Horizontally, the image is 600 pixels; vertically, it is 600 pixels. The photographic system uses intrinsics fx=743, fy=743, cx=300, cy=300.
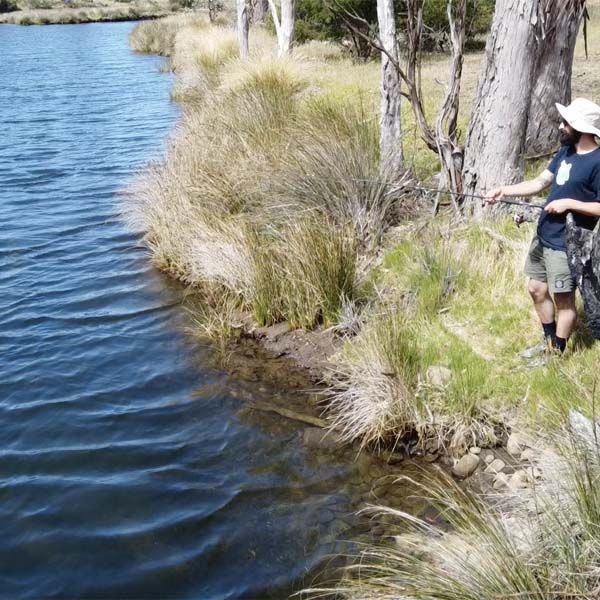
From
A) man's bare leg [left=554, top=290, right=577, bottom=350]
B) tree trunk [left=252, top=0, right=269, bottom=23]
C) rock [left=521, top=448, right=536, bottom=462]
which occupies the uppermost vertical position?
tree trunk [left=252, top=0, right=269, bottom=23]

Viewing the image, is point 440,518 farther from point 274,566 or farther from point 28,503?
point 28,503

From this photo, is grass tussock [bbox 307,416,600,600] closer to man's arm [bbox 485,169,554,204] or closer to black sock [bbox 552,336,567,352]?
black sock [bbox 552,336,567,352]

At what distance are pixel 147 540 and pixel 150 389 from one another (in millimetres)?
2037

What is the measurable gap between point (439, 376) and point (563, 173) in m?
1.63

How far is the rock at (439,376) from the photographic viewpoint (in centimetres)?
527

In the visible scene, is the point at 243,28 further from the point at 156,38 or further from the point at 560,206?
the point at 156,38

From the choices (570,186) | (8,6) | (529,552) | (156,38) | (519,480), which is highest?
(8,6)

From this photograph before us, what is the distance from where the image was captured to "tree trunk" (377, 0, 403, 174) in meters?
7.98

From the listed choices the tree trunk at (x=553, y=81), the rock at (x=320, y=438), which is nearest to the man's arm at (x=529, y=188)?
the rock at (x=320, y=438)

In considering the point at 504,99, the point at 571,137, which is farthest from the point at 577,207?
the point at 504,99

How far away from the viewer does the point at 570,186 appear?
4598 mm

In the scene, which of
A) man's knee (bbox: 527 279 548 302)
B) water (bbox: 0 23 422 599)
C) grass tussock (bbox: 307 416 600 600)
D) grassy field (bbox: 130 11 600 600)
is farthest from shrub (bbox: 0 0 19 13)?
grass tussock (bbox: 307 416 600 600)

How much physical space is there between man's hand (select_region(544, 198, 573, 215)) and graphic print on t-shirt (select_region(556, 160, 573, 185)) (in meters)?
0.14

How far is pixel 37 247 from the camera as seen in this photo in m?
10.3
